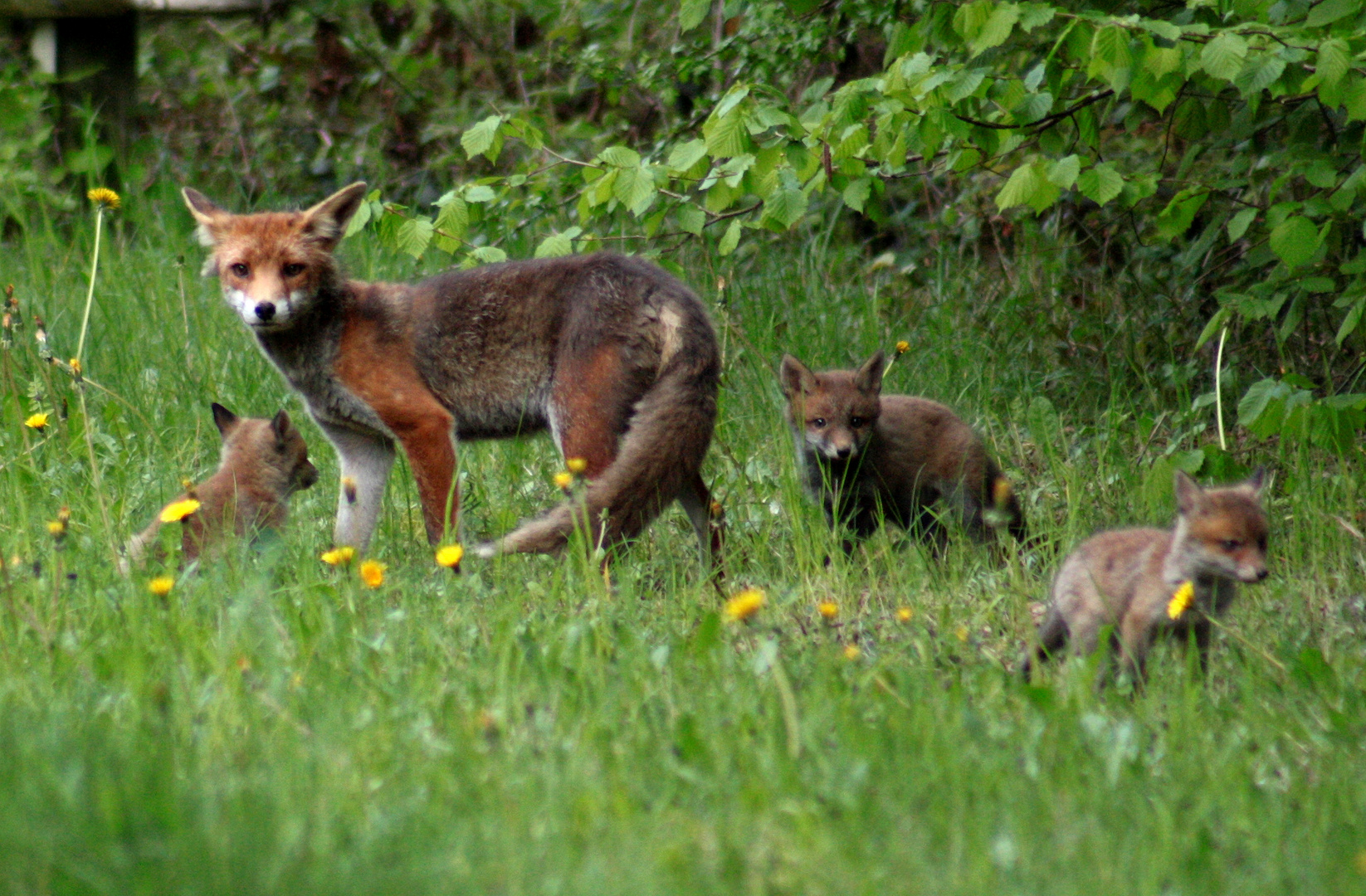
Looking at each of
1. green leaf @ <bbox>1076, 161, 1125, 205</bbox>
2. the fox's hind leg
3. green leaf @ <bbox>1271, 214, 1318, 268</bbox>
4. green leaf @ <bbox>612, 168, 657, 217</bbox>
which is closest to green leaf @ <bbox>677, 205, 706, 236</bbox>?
green leaf @ <bbox>612, 168, 657, 217</bbox>

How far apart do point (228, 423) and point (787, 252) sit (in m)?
4.62

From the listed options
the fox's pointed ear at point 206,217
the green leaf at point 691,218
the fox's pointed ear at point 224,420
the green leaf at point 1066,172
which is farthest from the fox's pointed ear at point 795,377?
the fox's pointed ear at point 206,217

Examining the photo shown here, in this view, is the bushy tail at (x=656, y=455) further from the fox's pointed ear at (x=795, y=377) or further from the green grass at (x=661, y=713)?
the fox's pointed ear at (x=795, y=377)

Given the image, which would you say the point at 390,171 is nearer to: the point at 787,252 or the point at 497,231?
the point at 787,252

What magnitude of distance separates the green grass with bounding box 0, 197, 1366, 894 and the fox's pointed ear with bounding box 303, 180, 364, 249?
1181mm

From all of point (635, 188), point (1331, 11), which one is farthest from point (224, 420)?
point (1331, 11)

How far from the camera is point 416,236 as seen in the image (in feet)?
18.9

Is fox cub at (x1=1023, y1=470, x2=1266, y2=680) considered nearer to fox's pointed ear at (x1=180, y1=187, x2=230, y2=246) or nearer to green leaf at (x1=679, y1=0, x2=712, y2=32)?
green leaf at (x1=679, y1=0, x2=712, y2=32)

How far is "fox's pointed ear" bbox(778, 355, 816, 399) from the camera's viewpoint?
20.3 feet

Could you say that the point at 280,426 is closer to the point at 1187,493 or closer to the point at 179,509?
the point at 179,509

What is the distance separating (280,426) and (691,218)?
73.7 inches

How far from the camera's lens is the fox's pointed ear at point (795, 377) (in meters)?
6.18

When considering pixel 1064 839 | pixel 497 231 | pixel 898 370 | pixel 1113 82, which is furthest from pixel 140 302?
pixel 1064 839

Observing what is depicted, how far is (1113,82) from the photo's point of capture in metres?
4.62
